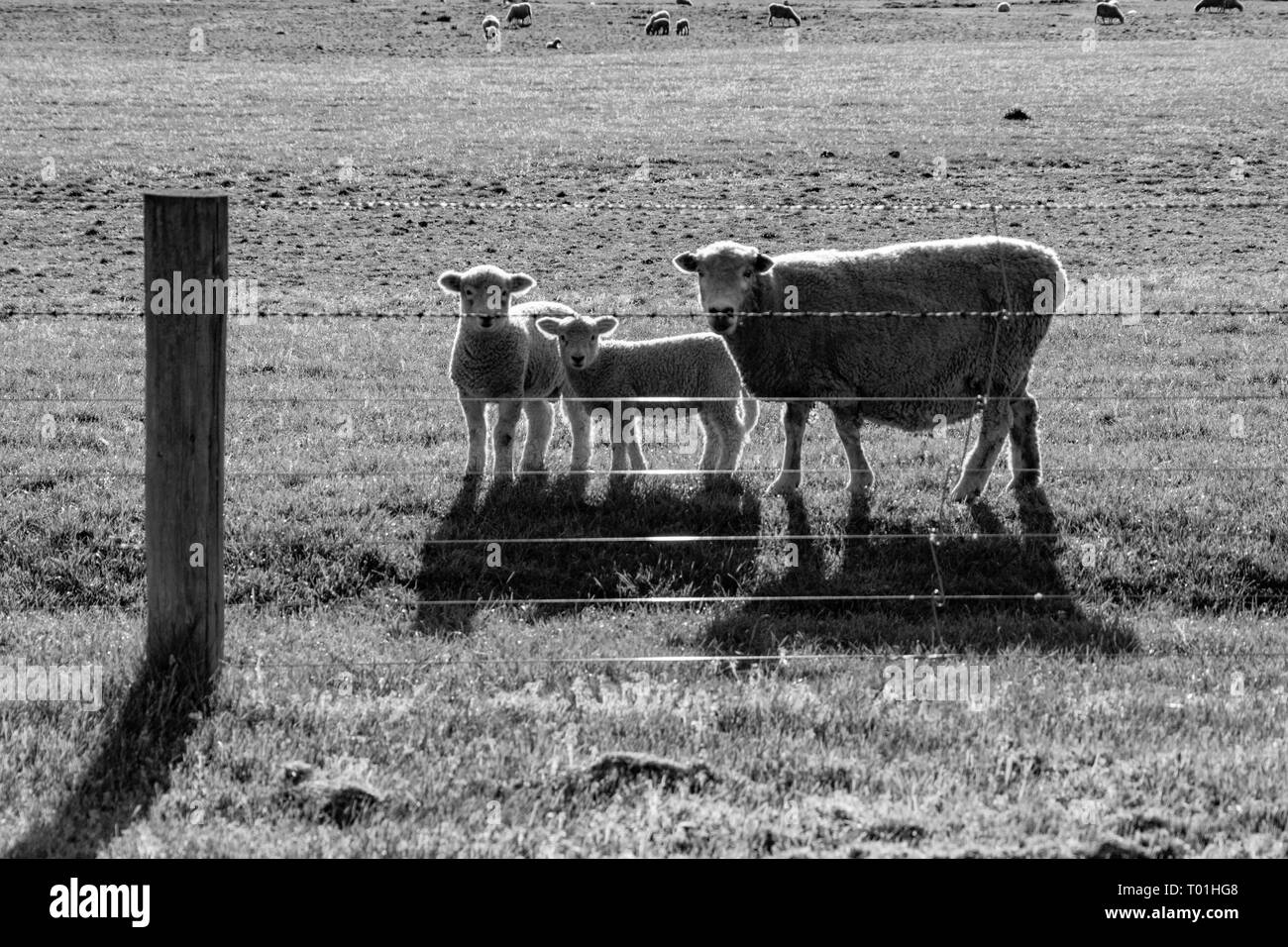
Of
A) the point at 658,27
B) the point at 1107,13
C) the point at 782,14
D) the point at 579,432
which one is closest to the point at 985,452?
the point at 579,432

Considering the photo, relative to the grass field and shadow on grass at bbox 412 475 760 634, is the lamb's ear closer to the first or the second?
the grass field

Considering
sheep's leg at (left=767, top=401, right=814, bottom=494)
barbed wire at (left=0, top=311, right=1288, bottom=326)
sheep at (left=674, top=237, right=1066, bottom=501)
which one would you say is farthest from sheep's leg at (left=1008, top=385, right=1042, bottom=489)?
sheep's leg at (left=767, top=401, right=814, bottom=494)

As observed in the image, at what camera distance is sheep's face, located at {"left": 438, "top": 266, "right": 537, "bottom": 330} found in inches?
456

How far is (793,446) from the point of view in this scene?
1077 centimetres

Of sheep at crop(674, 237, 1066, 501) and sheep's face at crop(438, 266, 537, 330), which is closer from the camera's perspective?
sheep at crop(674, 237, 1066, 501)

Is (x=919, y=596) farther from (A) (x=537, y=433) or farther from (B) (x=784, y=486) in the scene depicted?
(A) (x=537, y=433)

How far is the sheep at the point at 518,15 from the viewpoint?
5759cm

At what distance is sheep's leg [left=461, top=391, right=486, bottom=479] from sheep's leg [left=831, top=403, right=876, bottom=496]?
2.51 meters

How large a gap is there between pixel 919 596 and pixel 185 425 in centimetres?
360

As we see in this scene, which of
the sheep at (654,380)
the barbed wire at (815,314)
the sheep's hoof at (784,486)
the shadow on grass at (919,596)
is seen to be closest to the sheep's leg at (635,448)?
the sheep at (654,380)

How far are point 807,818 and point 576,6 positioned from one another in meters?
63.1

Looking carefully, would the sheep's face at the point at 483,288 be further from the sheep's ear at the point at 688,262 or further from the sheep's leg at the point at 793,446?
the sheep's leg at the point at 793,446

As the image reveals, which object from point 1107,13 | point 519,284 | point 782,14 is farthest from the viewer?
point 1107,13
